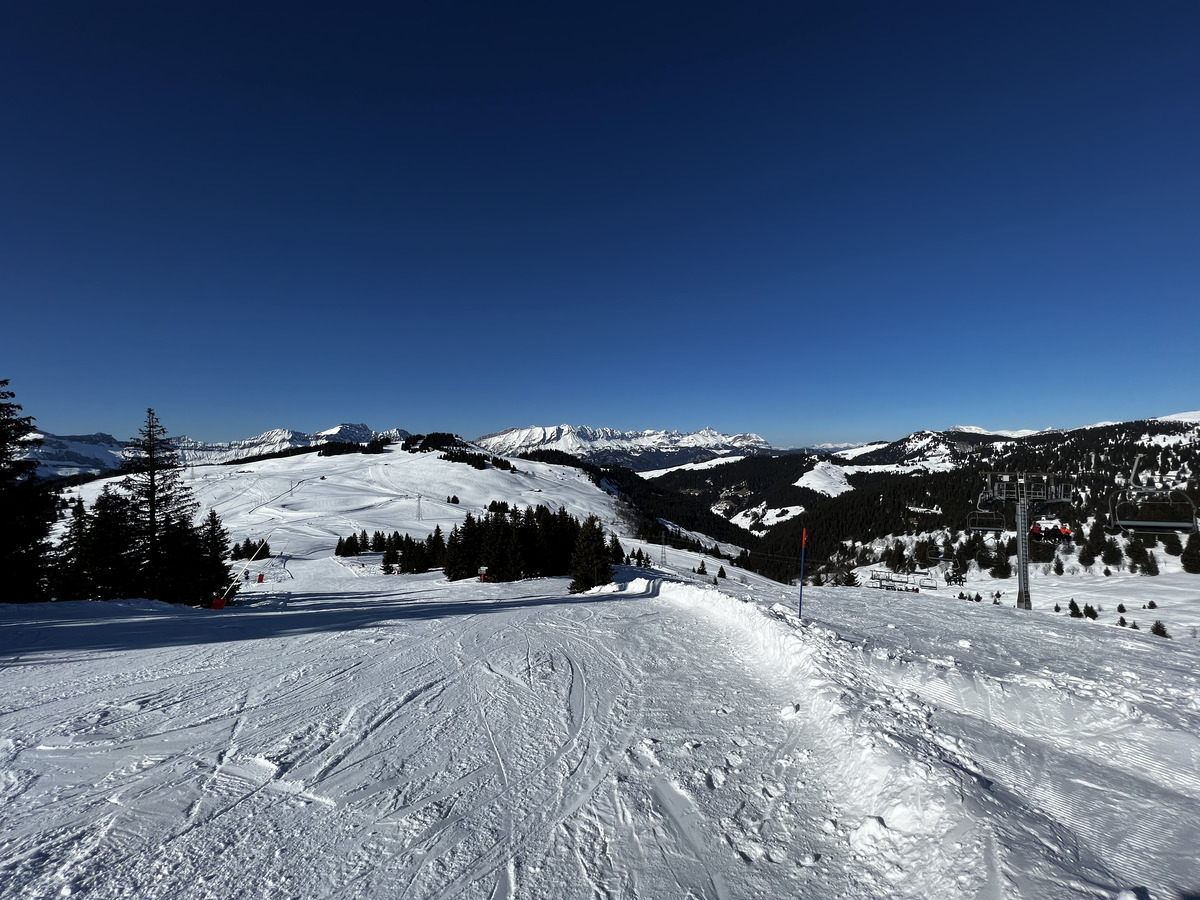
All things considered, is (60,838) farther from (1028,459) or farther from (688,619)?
(1028,459)

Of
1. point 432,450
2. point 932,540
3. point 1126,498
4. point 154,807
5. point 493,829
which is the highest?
point 432,450

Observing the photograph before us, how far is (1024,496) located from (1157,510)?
57.9 ft

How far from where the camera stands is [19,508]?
16.8 meters

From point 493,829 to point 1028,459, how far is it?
205052 millimetres

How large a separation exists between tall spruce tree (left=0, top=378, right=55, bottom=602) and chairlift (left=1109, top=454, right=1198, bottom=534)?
31794 millimetres

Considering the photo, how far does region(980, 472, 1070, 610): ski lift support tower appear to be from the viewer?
939 inches

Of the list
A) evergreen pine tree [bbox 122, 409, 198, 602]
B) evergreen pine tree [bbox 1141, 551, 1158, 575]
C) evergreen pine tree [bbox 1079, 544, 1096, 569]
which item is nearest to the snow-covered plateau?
evergreen pine tree [bbox 122, 409, 198, 602]

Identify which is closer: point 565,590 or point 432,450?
point 565,590

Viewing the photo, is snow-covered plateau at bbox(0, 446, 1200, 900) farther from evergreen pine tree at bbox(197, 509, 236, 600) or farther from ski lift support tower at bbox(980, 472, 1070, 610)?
evergreen pine tree at bbox(197, 509, 236, 600)

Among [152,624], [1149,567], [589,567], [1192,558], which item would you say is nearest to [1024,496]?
[589,567]

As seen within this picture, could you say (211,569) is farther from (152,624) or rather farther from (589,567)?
(589,567)

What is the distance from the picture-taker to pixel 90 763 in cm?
504

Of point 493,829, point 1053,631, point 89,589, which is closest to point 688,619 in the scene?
point 1053,631

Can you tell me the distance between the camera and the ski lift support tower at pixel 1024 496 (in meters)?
23.8
